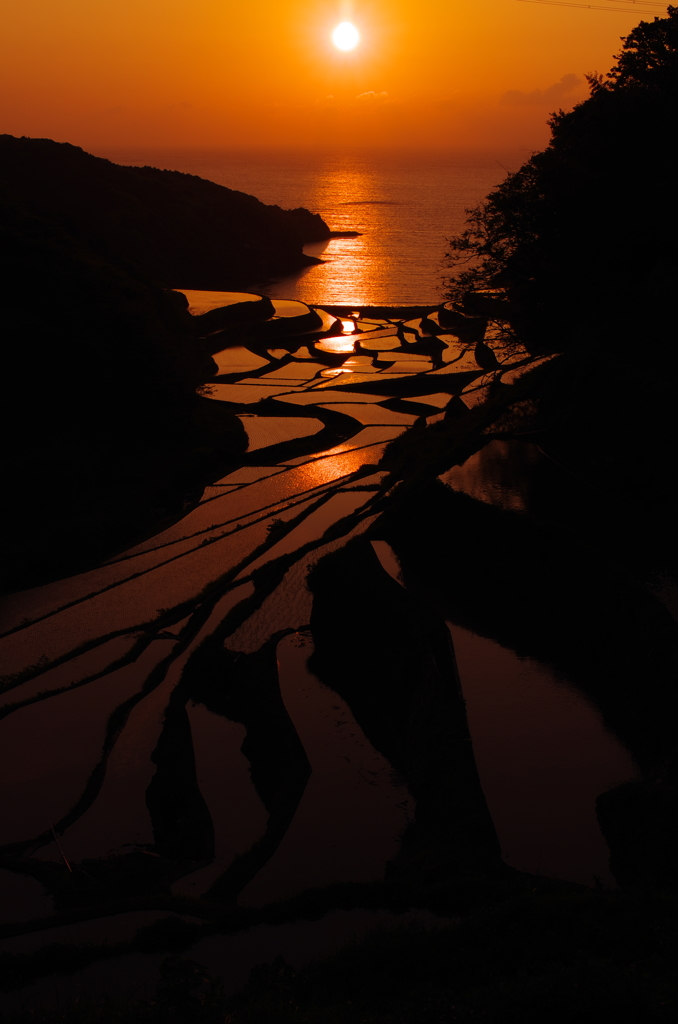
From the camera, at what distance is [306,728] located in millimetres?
8859

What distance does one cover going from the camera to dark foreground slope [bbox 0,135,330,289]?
51.4 m

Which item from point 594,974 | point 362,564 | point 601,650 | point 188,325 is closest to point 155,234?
point 188,325

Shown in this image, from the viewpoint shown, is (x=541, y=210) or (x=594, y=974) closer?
(x=594, y=974)

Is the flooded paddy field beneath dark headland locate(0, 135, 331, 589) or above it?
beneath

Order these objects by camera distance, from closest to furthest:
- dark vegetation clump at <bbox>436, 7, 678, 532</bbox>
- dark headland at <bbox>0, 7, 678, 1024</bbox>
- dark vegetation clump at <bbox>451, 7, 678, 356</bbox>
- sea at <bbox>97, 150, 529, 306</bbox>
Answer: dark headland at <bbox>0, 7, 678, 1024</bbox>, dark vegetation clump at <bbox>436, 7, 678, 532</bbox>, dark vegetation clump at <bbox>451, 7, 678, 356</bbox>, sea at <bbox>97, 150, 529, 306</bbox>

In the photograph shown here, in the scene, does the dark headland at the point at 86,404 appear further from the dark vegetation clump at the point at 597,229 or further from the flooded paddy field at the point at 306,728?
the dark vegetation clump at the point at 597,229

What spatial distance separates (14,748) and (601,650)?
767 centimetres

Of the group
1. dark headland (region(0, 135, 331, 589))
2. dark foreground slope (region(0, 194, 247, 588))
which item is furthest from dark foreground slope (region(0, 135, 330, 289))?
dark foreground slope (region(0, 194, 247, 588))

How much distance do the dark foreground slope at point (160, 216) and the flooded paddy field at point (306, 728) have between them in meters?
39.4

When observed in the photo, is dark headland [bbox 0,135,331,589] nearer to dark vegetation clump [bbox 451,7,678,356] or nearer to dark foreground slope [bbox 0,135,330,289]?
dark vegetation clump [bbox 451,7,678,356]

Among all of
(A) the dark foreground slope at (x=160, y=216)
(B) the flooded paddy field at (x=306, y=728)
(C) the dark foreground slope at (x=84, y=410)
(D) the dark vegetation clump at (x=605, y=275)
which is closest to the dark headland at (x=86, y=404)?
(C) the dark foreground slope at (x=84, y=410)

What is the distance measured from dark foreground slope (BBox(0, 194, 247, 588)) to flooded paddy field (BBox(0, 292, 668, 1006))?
9.64 feet

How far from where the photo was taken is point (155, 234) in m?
54.0

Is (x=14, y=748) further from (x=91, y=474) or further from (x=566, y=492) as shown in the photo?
(x=91, y=474)
